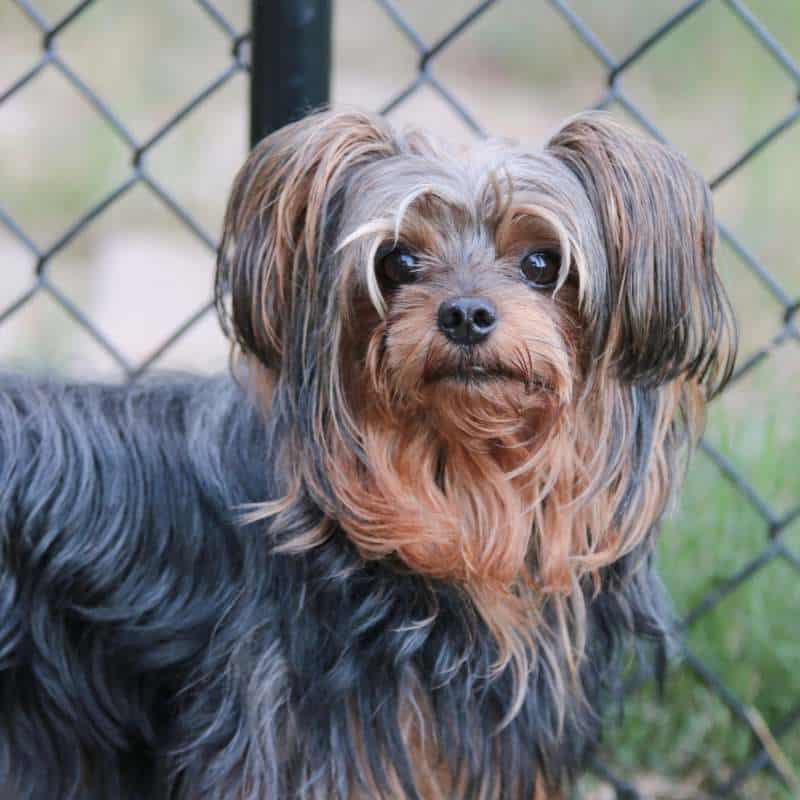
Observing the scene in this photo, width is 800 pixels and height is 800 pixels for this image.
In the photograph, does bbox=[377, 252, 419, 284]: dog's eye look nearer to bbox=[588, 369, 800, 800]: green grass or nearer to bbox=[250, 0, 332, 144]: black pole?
bbox=[250, 0, 332, 144]: black pole

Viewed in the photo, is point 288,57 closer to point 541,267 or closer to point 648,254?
point 541,267

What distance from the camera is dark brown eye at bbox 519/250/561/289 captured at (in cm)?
282

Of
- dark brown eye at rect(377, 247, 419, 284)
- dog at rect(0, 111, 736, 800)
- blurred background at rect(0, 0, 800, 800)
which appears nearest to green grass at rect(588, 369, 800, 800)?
blurred background at rect(0, 0, 800, 800)

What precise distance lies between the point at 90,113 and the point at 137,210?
2.89 feet

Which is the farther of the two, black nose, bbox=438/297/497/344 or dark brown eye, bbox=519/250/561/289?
dark brown eye, bbox=519/250/561/289

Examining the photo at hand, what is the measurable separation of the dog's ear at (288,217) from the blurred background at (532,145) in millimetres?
401

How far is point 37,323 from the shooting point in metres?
5.83

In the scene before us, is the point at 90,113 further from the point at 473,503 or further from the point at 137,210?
the point at 473,503

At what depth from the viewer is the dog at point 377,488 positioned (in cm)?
279

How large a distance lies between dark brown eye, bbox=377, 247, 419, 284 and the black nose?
6.2 inches

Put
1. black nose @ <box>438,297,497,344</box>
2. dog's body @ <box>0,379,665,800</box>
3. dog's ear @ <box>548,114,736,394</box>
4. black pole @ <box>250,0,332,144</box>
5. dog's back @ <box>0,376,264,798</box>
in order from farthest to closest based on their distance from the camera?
black pole @ <box>250,0,332,144</box>, dog's back @ <box>0,376,264,798</box>, dog's body @ <box>0,379,665,800</box>, dog's ear @ <box>548,114,736,394</box>, black nose @ <box>438,297,497,344</box>

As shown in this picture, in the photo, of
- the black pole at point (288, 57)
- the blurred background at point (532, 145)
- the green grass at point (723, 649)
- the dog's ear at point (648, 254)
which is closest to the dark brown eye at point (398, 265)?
the dog's ear at point (648, 254)

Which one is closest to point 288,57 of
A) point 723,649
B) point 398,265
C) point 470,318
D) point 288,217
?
point 288,217

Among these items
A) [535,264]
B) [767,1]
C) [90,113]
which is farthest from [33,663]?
[767,1]
